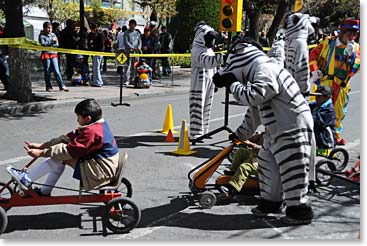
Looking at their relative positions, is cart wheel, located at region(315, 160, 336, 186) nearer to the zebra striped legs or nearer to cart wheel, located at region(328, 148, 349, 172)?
cart wheel, located at region(328, 148, 349, 172)

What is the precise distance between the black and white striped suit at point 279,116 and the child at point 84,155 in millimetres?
1375

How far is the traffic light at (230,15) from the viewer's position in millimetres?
9219

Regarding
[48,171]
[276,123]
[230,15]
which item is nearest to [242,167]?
[276,123]

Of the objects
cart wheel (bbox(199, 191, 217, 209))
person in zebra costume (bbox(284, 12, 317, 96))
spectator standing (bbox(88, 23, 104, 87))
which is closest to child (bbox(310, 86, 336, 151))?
person in zebra costume (bbox(284, 12, 317, 96))

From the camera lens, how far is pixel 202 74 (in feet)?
28.4

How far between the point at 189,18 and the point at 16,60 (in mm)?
14105

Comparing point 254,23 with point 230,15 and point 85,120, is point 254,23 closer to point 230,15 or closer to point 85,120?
point 230,15

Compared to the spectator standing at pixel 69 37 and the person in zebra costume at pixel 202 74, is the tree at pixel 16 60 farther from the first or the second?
the person in zebra costume at pixel 202 74

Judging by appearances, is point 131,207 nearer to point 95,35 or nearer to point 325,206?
point 325,206

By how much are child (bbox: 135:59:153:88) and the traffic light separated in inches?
269

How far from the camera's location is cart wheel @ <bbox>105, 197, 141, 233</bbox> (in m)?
4.86

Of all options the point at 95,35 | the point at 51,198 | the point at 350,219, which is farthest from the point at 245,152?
the point at 95,35

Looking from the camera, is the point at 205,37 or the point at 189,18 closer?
the point at 205,37

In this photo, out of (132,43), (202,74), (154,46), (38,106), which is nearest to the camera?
(202,74)
